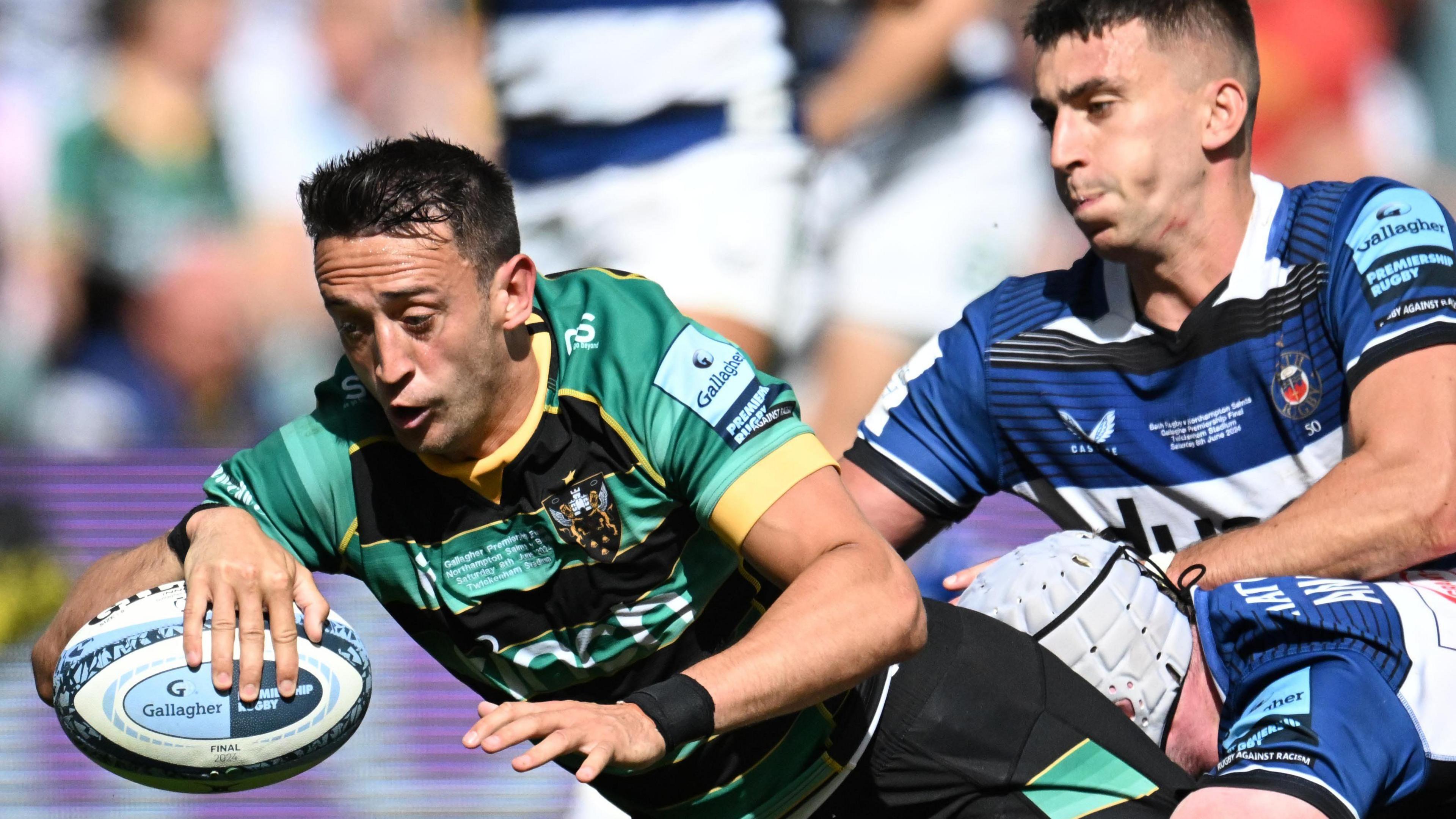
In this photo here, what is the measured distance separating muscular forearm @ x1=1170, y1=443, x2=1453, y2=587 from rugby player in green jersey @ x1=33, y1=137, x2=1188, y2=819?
0.44m

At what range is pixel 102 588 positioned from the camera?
2.48m

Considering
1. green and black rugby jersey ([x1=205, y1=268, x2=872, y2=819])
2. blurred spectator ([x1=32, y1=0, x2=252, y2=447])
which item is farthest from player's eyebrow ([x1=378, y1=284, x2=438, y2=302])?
blurred spectator ([x1=32, y1=0, x2=252, y2=447])

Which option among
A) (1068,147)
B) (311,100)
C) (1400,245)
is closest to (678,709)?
(1068,147)

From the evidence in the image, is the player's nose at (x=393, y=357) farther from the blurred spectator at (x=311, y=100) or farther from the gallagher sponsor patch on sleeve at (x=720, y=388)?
the blurred spectator at (x=311, y=100)

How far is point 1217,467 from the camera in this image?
295cm

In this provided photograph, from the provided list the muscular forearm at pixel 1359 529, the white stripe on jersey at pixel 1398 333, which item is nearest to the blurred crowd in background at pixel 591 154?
the white stripe on jersey at pixel 1398 333

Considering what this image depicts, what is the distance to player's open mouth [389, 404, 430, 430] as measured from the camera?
2.24 metres

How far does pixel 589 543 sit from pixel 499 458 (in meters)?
0.20

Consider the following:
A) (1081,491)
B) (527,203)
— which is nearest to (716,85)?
(527,203)

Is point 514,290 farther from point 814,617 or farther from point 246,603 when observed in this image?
point 814,617

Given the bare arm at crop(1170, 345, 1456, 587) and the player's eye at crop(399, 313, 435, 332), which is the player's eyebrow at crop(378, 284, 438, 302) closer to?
the player's eye at crop(399, 313, 435, 332)

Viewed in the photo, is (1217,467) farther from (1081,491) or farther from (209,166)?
(209,166)

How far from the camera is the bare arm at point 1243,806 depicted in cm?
221

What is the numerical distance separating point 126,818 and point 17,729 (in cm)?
43
